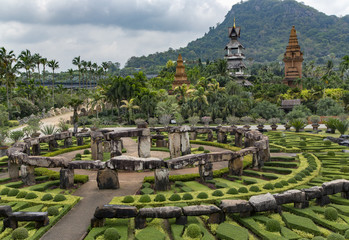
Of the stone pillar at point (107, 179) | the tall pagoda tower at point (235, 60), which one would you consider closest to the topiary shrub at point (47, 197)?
the stone pillar at point (107, 179)

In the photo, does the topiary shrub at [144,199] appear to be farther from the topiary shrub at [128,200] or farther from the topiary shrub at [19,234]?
the topiary shrub at [19,234]

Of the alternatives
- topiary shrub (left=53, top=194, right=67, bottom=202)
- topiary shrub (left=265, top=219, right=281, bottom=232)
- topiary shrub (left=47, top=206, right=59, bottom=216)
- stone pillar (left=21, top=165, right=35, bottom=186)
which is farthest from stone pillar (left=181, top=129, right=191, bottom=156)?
topiary shrub (left=265, top=219, right=281, bottom=232)

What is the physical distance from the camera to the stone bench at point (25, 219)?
53.7 ft

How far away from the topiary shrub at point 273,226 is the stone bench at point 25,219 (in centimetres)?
1178

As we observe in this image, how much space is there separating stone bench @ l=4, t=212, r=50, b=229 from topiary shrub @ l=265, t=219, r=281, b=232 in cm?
1178

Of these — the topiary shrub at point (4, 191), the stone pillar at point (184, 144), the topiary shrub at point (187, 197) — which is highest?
the stone pillar at point (184, 144)

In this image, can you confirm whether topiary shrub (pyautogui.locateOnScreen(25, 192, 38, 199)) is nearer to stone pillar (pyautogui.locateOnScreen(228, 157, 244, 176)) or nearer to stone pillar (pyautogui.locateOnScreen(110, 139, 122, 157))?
stone pillar (pyautogui.locateOnScreen(110, 139, 122, 157))

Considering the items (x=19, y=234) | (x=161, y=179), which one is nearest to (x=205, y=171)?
(x=161, y=179)

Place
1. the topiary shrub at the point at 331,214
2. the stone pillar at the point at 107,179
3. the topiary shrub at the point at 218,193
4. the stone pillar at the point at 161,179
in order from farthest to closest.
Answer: the stone pillar at the point at 107,179 → the stone pillar at the point at 161,179 → the topiary shrub at the point at 218,193 → the topiary shrub at the point at 331,214

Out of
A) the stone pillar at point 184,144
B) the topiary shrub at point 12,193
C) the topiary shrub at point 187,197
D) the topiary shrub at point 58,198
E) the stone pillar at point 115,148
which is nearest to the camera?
the topiary shrub at point 187,197

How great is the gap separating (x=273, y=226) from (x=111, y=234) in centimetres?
818

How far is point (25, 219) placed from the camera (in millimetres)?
16391

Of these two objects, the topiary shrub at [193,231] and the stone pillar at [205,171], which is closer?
the topiary shrub at [193,231]

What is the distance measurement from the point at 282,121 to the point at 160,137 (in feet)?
114
